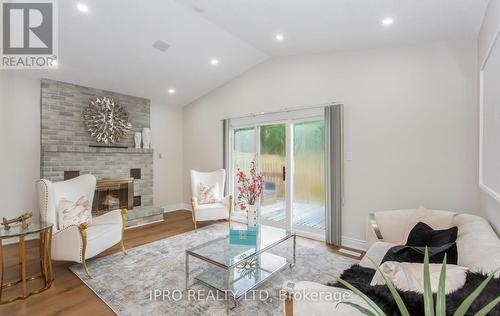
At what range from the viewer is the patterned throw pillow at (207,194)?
4660 millimetres

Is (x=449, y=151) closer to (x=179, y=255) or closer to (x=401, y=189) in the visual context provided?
(x=401, y=189)

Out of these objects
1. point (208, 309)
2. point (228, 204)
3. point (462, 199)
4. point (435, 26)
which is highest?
point (435, 26)

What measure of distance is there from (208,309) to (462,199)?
3.04 metres

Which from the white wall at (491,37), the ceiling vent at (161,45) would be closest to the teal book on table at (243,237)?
the white wall at (491,37)

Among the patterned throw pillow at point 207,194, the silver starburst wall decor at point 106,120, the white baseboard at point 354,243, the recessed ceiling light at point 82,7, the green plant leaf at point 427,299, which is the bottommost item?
the white baseboard at point 354,243

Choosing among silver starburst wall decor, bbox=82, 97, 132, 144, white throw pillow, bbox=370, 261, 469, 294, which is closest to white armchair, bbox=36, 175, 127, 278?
silver starburst wall decor, bbox=82, 97, 132, 144

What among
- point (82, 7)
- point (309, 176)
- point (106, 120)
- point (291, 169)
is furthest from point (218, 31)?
point (106, 120)

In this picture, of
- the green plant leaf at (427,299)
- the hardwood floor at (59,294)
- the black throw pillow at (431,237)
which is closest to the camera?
the green plant leaf at (427,299)

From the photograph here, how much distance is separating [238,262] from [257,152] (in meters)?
2.72

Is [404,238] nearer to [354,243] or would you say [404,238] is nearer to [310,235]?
[354,243]

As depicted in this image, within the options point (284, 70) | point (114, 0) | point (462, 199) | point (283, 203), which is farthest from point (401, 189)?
point (114, 0)

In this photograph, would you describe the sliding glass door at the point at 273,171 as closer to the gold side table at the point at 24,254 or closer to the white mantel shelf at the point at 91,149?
the white mantel shelf at the point at 91,149

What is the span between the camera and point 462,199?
2799mm

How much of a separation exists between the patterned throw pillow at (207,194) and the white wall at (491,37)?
149 inches
